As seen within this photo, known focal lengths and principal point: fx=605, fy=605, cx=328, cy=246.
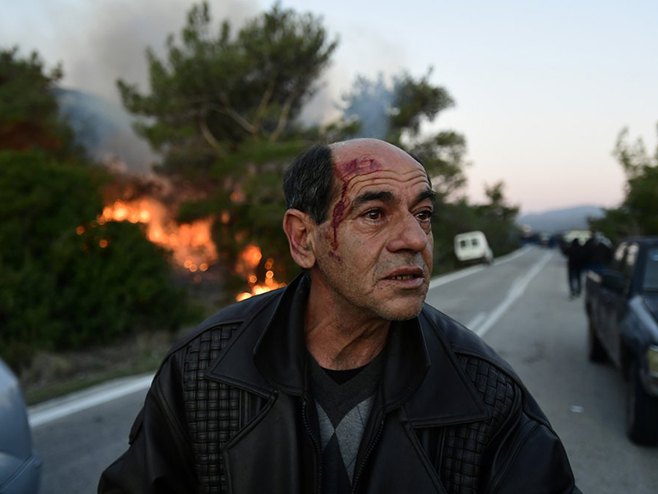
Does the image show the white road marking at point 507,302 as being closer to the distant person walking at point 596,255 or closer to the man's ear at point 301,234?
the distant person walking at point 596,255

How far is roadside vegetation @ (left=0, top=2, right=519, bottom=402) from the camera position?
10906mm

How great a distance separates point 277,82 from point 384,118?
5.02 m

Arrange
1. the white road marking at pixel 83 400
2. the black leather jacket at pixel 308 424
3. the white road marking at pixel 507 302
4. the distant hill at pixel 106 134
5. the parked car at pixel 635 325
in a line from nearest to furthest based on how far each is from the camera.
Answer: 1. the black leather jacket at pixel 308 424
2. the parked car at pixel 635 325
3. the white road marking at pixel 83 400
4. the white road marking at pixel 507 302
5. the distant hill at pixel 106 134

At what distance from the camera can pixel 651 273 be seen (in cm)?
590

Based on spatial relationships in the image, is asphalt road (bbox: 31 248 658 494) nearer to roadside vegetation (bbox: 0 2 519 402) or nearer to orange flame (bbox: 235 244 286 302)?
roadside vegetation (bbox: 0 2 519 402)

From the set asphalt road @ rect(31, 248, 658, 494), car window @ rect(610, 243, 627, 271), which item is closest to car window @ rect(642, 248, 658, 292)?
car window @ rect(610, 243, 627, 271)

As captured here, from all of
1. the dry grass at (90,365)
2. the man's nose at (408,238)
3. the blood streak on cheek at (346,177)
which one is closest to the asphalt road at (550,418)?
the dry grass at (90,365)

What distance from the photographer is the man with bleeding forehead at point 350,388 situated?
1524mm

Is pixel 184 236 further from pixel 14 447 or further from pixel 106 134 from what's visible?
pixel 14 447

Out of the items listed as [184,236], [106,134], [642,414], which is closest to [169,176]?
[184,236]

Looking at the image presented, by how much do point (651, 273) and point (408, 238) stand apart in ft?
17.1

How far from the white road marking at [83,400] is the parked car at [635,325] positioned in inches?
190

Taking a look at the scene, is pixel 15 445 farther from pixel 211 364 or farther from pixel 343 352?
pixel 343 352

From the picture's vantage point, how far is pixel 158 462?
1602 mm
